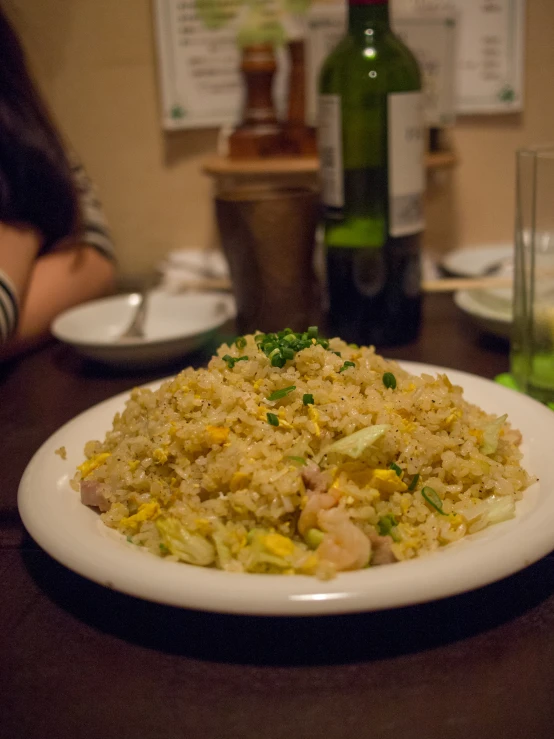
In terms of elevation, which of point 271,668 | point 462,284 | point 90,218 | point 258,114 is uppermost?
point 258,114

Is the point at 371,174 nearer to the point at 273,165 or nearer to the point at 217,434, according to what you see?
the point at 273,165

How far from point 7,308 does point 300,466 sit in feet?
3.34

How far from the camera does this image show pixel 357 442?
75 cm

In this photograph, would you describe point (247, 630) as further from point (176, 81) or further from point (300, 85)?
point (176, 81)

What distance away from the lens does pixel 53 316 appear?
5.97 ft

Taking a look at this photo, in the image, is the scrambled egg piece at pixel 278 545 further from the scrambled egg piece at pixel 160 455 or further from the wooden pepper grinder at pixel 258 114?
the wooden pepper grinder at pixel 258 114

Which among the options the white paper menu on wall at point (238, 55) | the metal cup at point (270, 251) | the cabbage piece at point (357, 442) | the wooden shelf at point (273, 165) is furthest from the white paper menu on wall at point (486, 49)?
the cabbage piece at point (357, 442)

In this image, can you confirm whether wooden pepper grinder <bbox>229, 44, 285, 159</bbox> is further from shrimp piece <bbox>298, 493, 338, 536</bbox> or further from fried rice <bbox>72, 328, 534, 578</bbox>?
shrimp piece <bbox>298, 493, 338, 536</bbox>

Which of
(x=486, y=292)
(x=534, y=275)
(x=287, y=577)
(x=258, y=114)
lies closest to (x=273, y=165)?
(x=258, y=114)

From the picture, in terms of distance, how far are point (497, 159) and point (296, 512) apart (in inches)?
78.6

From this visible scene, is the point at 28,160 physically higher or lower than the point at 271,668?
higher

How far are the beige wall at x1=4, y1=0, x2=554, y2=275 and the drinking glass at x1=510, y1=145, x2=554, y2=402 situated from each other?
1296 millimetres

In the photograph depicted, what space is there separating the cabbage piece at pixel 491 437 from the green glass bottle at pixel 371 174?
719 millimetres

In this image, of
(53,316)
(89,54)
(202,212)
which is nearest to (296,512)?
(53,316)
